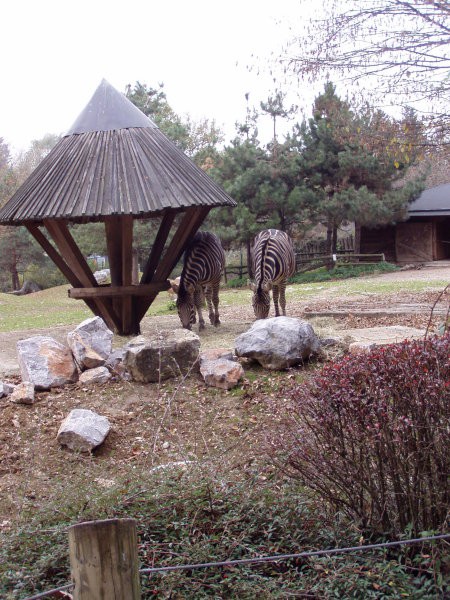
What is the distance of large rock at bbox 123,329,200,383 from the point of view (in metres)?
7.92

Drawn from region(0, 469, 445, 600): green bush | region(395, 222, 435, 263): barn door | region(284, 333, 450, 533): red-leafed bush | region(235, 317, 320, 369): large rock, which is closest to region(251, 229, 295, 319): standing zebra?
region(235, 317, 320, 369): large rock

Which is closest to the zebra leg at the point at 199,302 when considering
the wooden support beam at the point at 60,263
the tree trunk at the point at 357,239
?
the wooden support beam at the point at 60,263

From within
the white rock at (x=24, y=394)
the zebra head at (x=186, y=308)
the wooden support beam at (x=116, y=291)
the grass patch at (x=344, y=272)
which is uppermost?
the wooden support beam at (x=116, y=291)

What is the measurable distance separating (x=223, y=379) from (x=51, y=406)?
1.85 meters

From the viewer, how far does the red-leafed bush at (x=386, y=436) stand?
381 centimetres

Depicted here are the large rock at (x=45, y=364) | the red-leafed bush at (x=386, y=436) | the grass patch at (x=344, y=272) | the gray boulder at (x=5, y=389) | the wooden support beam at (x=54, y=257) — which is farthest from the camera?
the grass patch at (x=344, y=272)

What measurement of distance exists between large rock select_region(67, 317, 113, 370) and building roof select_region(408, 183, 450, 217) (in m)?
23.8

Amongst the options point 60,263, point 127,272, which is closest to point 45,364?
point 127,272

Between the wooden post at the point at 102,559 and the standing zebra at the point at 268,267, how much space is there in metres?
8.35

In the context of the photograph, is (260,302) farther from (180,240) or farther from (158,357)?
(158,357)

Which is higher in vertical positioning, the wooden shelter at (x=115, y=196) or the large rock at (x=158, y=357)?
the wooden shelter at (x=115, y=196)

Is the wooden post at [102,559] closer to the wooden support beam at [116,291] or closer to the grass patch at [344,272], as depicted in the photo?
the wooden support beam at [116,291]

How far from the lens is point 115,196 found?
31.7ft

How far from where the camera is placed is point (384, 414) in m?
3.78
